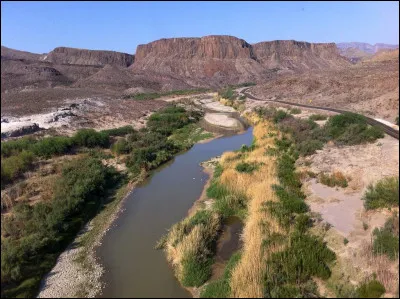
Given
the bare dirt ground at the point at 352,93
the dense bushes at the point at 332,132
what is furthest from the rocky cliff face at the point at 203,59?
the dense bushes at the point at 332,132

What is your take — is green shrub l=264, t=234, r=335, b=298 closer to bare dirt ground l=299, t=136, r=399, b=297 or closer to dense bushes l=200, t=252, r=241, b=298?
bare dirt ground l=299, t=136, r=399, b=297

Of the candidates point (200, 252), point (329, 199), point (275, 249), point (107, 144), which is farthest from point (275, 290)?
point (107, 144)

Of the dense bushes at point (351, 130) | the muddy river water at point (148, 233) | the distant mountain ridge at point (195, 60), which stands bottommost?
the muddy river water at point (148, 233)

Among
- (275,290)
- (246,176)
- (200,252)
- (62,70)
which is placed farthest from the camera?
(62,70)

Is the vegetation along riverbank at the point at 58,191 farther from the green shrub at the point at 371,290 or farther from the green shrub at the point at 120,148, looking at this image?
the green shrub at the point at 371,290

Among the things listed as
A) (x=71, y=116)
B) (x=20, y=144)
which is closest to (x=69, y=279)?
(x=20, y=144)

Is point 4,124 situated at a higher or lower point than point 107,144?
higher

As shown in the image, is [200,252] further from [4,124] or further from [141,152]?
[4,124]
